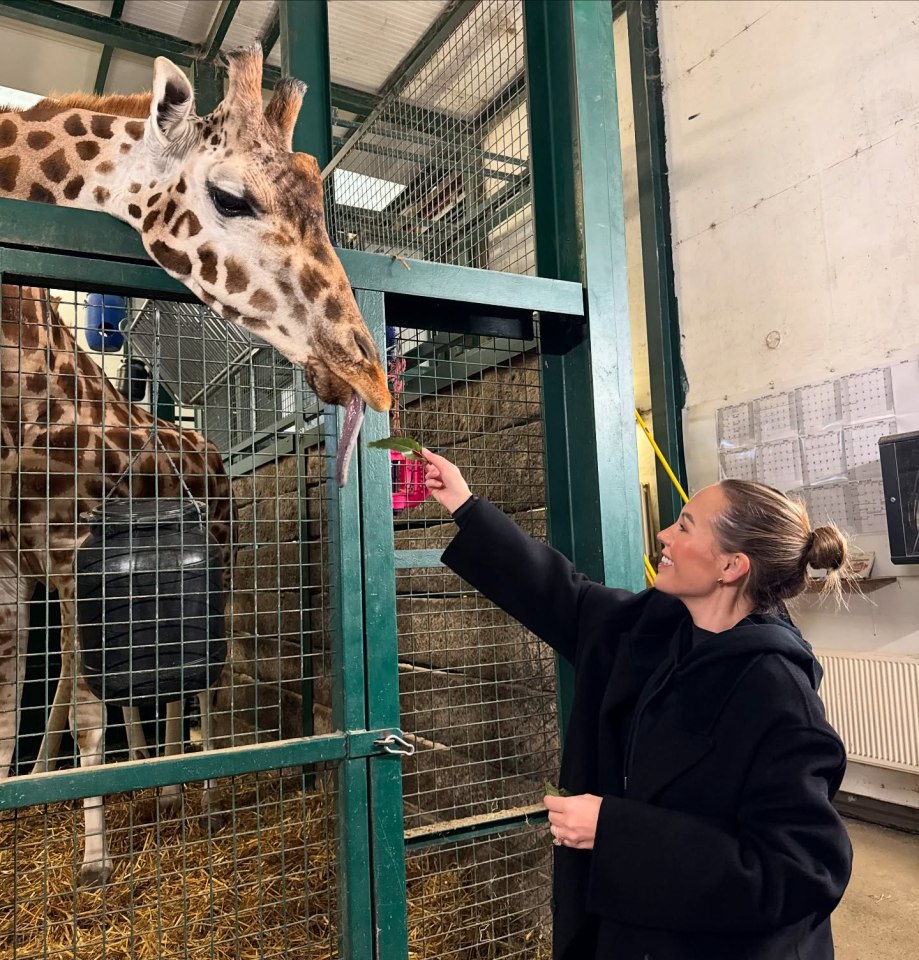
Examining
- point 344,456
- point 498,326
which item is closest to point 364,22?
point 498,326

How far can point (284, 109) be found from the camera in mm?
1640

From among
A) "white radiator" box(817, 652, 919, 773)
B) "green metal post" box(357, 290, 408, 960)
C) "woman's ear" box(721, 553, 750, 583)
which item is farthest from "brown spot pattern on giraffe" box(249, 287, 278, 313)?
"white radiator" box(817, 652, 919, 773)

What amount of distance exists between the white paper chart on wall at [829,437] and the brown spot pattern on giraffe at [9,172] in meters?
3.79

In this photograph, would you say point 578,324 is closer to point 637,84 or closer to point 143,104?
point 143,104

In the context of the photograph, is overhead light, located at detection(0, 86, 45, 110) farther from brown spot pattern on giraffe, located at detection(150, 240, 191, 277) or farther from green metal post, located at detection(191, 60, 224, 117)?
brown spot pattern on giraffe, located at detection(150, 240, 191, 277)

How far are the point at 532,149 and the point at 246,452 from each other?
2532 millimetres

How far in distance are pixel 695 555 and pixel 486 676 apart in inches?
51.2

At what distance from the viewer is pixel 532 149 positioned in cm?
219

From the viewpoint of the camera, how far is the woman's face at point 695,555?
1.42 metres

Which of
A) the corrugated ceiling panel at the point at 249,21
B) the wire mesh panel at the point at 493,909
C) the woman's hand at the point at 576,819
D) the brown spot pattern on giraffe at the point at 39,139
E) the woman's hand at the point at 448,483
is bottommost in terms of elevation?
the wire mesh panel at the point at 493,909

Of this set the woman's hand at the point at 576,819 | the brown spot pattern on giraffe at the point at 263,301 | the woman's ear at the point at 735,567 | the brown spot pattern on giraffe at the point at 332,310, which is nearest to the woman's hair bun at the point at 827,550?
the woman's ear at the point at 735,567

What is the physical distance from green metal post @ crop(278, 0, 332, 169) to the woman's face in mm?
2288

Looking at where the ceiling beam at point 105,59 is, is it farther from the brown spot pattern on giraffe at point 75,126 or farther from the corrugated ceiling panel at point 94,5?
the brown spot pattern on giraffe at point 75,126

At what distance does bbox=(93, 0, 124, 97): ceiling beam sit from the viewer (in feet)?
15.2
